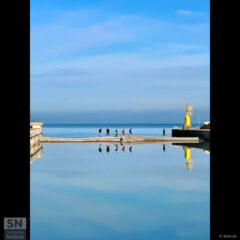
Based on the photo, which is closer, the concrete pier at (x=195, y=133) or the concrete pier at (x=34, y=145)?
the concrete pier at (x=34, y=145)

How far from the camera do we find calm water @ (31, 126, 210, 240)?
1123 centimetres
